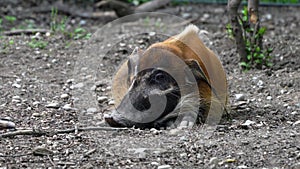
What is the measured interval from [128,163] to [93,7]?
5955 mm

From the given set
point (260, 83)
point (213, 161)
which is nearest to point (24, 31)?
point (260, 83)

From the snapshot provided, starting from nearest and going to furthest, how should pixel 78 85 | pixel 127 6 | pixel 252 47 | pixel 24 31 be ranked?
pixel 78 85 < pixel 252 47 < pixel 24 31 < pixel 127 6

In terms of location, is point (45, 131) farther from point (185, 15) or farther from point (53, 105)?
point (185, 15)

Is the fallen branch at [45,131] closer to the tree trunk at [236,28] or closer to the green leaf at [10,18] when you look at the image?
the tree trunk at [236,28]

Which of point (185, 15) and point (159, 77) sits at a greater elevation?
point (185, 15)

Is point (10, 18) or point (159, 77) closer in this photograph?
point (159, 77)

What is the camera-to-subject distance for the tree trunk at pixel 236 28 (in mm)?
6094

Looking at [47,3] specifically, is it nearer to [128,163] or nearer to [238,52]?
[238,52]

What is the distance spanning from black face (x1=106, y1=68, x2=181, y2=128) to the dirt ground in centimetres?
14

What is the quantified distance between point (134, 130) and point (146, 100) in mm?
229

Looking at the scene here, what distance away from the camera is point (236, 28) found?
617cm

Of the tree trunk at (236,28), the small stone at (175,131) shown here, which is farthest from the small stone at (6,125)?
the tree trunk at (236,28)

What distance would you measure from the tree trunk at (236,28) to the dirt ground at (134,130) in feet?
0.62

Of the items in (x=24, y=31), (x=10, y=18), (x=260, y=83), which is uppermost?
(x=10, y=18)
